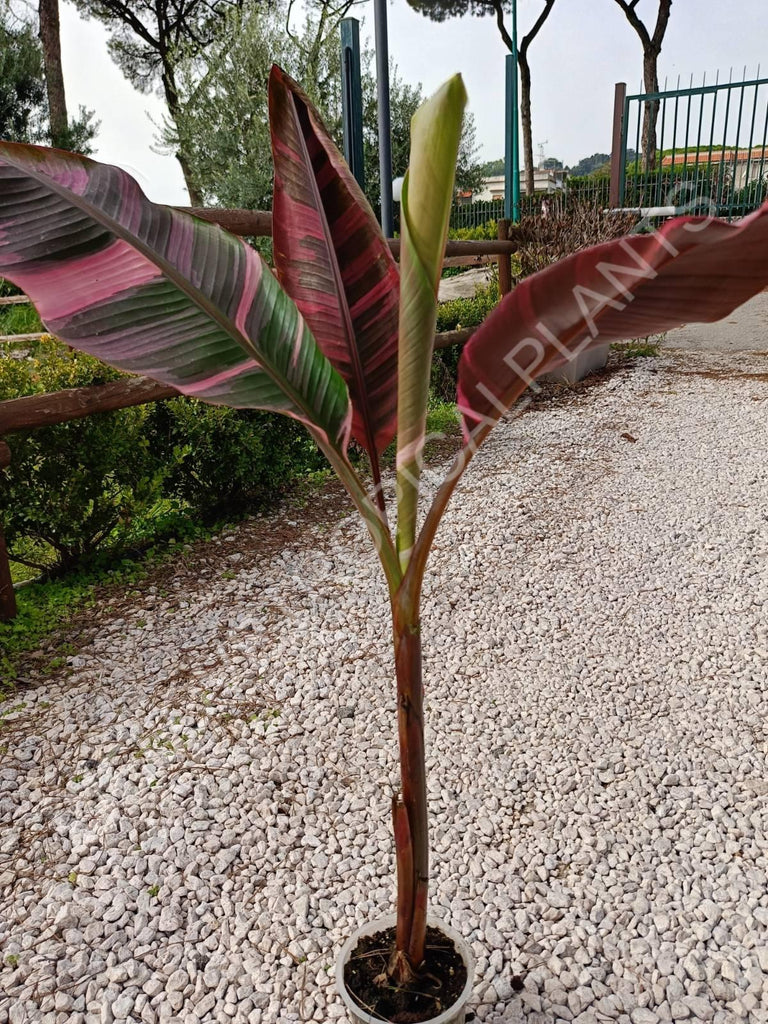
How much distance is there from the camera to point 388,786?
2105 millimetres

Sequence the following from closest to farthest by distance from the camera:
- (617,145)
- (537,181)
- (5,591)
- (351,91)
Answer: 1. (5,591)
2. (351,91)
3. (617,145)
4. (537,181)

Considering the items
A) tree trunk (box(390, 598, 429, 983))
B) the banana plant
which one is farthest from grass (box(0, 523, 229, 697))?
the banana plant

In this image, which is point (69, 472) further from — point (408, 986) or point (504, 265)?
point (504, 265)

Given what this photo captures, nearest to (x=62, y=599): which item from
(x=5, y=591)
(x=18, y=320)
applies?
(x=5, y=591)

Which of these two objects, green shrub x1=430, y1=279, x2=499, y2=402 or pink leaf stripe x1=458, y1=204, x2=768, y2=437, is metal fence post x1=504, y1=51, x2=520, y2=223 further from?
pink leaf stripe x1=458, y1=204, x2=768, y2=437

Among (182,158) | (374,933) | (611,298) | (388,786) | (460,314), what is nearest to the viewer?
(611,298)

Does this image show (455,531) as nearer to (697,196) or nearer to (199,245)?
(199,245)

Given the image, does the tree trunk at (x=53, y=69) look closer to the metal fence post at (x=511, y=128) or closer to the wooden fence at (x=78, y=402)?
the metal fence post at (x=511, y=128)

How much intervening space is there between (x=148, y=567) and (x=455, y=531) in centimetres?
149

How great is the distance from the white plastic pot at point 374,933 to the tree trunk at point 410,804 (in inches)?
3.3

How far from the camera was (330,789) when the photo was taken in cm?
210

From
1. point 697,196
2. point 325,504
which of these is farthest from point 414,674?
point 697,196

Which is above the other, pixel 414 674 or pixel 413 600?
pixel 413 600

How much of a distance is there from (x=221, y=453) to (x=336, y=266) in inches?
106
